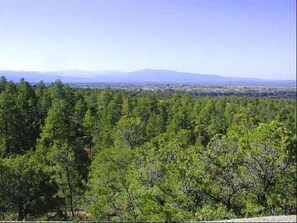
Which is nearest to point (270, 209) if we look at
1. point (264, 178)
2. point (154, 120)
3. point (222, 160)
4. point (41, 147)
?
point (264, 178)

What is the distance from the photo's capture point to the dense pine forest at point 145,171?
21.3 meters

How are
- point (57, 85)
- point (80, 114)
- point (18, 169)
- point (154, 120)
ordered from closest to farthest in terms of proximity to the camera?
point (18, 169)
point (154, 120)
point (80, 114)
point (57, 85)

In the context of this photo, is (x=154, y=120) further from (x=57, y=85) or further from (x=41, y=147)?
(x=57, y=85)

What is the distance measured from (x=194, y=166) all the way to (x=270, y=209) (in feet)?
16.4

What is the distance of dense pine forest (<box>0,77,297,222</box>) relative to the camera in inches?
840

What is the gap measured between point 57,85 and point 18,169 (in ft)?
141

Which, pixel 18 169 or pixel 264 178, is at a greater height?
pixel 264 178

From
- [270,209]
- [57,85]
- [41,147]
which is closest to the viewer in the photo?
[270,209]

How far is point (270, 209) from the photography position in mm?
21484

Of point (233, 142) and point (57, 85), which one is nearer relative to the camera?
point (233, 142)

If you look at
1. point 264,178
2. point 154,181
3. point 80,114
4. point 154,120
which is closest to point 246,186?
point 264,178

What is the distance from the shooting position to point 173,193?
21812 millimetres

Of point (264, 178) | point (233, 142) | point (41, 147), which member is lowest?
point (41, 147)

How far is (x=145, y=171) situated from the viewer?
25859 mm
